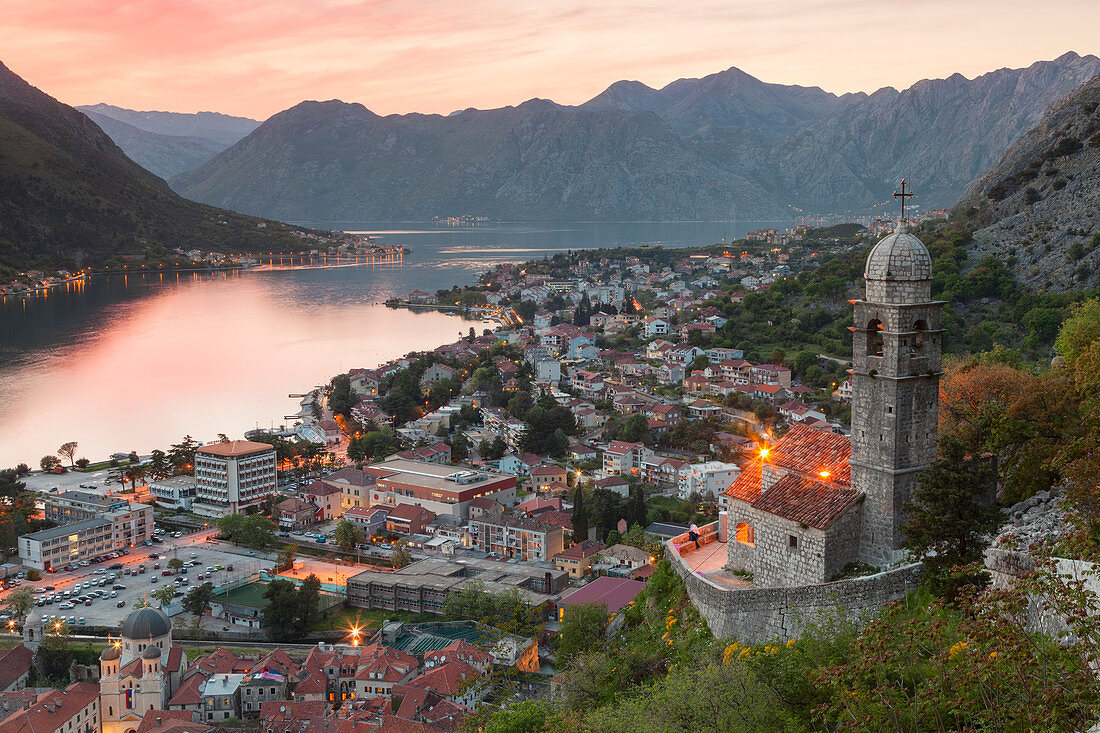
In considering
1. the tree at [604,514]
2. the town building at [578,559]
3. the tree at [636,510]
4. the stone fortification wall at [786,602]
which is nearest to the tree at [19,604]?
the town building at [578,559]

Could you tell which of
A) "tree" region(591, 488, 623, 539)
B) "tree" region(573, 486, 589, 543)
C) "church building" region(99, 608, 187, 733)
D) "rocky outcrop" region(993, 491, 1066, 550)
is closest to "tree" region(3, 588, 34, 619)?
"church building" region(99, 608, 187, 733)

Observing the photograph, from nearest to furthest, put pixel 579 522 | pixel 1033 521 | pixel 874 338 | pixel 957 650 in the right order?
pixel 957 650
pixel 1033 521
pixel 874 338
pixel 579 522

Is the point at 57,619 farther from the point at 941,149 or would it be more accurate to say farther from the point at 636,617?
the point at 941,149

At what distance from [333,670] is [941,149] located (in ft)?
639

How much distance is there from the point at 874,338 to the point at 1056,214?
927 inches

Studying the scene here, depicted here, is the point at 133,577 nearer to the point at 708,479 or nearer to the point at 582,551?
the point at 582,551

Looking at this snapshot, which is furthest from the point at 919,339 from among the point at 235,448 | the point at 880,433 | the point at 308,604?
the point at 235,448

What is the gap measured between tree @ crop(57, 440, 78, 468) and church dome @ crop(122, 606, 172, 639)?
17640 millimetres

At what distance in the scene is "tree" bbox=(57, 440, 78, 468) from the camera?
112 feet

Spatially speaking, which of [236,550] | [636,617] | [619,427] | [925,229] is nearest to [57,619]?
[236,550]

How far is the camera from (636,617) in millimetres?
12117

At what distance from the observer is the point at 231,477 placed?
29422mm

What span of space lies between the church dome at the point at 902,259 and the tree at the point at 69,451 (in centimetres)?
3177

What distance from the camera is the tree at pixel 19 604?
2147 centimetres
